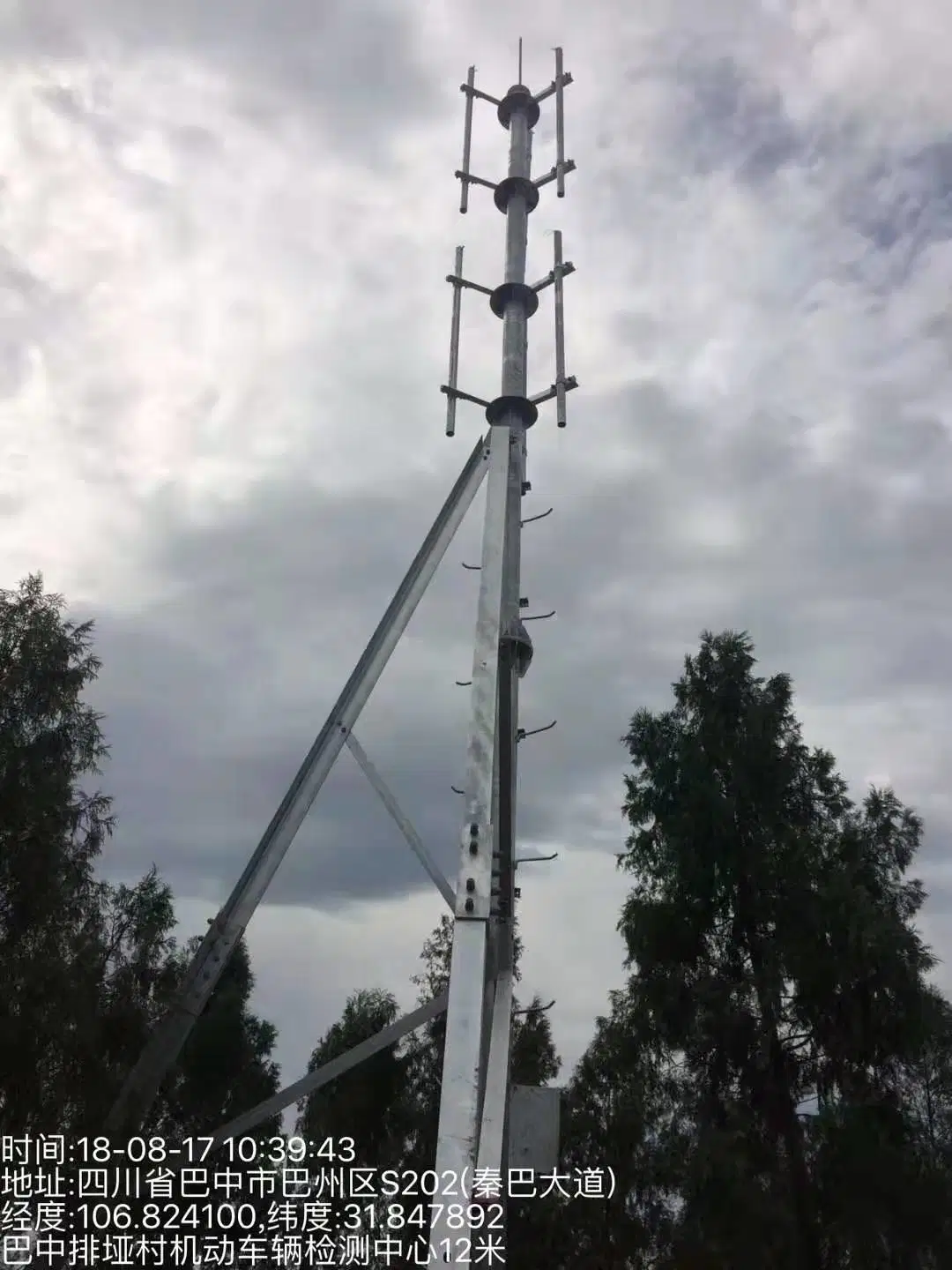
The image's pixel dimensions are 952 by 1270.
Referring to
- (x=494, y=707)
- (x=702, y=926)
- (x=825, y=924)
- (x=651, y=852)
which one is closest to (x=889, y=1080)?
(x=825, y=924)

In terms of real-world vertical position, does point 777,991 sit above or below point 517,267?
below

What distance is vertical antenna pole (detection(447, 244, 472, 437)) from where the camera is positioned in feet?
34.8

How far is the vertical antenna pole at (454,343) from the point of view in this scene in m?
10.6

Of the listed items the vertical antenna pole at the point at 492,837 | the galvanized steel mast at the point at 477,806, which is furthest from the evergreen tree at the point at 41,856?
the vertical antenna pole at the point at 492,837

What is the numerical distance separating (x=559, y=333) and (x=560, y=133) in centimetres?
336

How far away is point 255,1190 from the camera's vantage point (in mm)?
29109

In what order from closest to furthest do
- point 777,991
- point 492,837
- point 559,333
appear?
point 492,837 → point 559,333 → point 777,991

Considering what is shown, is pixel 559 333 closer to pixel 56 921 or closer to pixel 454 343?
pixel 454 343

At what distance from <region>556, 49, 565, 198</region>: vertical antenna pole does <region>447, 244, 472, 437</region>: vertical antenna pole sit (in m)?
1.51

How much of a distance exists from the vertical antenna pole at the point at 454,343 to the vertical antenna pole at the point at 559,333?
3.79ft

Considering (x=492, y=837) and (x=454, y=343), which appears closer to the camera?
(x=492, y=837)

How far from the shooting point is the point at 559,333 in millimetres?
10562

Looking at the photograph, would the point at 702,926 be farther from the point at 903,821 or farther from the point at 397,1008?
the point at 397,1008

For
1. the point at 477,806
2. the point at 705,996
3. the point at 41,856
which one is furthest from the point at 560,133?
the point at 705,996
